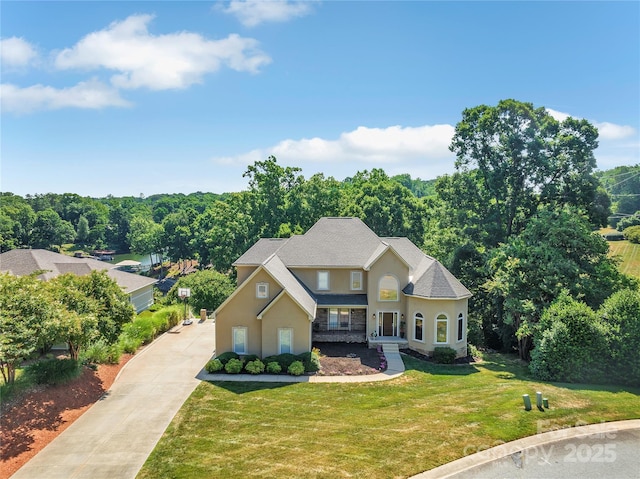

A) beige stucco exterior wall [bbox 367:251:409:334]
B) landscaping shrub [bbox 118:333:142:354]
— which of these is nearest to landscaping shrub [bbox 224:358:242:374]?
landscaping shrub [bbox 118:333:142:354]

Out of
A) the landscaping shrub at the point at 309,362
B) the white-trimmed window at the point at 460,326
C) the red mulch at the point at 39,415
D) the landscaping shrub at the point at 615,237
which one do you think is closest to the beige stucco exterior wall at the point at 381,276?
the white-trimmed window at the point at 460,326

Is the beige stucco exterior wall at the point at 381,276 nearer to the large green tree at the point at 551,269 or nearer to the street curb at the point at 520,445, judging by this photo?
the large green tree at the point at 551,269

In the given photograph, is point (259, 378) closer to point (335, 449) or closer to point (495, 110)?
point (335, 449)

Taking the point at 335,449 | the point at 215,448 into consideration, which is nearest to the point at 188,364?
the point at 215,448

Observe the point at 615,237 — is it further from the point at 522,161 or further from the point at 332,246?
the point at 332,246

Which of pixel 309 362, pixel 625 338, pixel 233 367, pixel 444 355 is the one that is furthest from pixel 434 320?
pixel 233 367

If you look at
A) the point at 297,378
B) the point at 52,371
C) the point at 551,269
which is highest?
the point at 551,269
